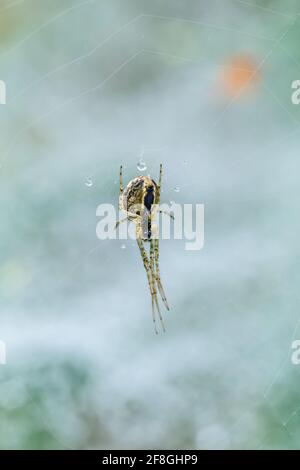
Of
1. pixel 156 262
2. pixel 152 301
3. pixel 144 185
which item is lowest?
pixel 152 301

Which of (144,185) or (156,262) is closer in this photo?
(144,185)
